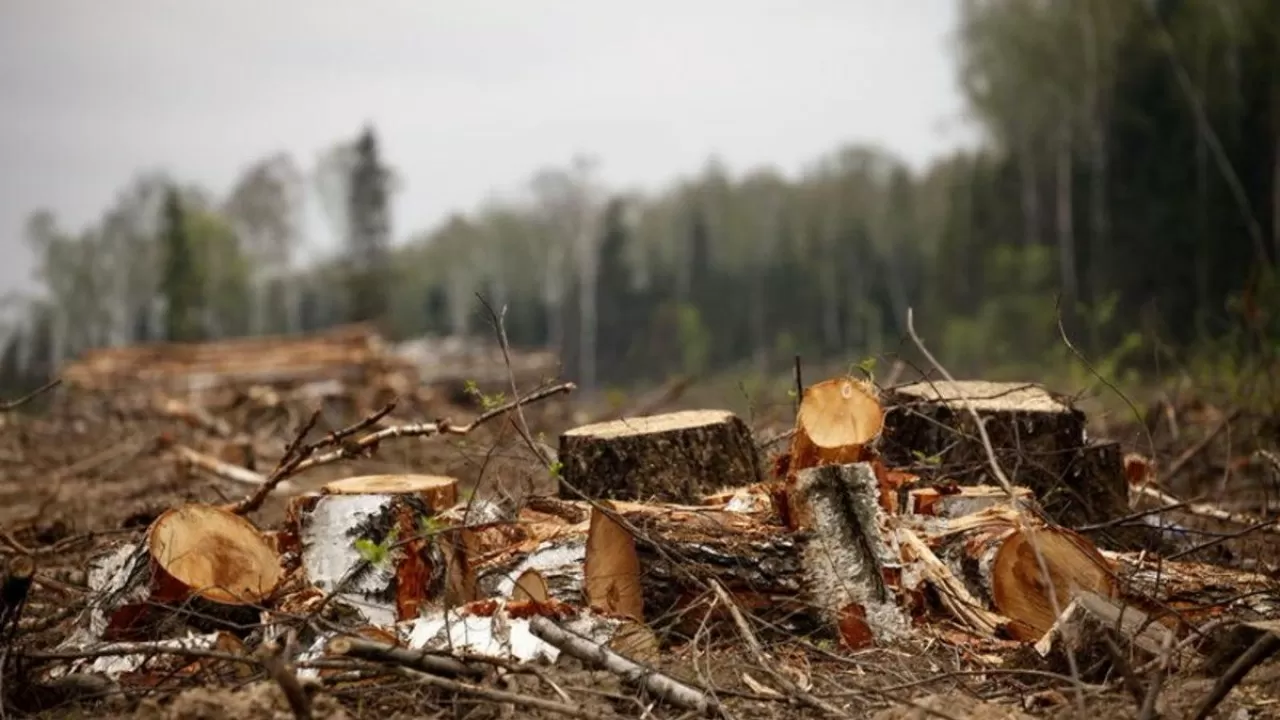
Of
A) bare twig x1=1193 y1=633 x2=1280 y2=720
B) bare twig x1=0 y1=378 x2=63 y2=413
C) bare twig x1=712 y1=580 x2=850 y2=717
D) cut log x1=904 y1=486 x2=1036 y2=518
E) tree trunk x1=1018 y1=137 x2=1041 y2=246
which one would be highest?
tree trunk x1=1018 y1=137 x2=1041 y2=246

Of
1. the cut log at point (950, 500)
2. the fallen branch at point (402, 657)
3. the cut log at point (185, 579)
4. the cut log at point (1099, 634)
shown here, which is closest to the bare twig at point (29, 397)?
the cut log at point (185, 579)

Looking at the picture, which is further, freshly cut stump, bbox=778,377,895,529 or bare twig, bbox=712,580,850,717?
freshly cut stump, bbox=778,377,895,529

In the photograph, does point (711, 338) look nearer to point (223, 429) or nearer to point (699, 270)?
point (699, 270)

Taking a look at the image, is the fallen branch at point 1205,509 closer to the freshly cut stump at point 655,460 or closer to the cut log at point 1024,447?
the cut log at point 1024,447

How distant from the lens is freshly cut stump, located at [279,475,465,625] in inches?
150

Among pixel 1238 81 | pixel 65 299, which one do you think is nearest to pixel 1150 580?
pixel 1238 81

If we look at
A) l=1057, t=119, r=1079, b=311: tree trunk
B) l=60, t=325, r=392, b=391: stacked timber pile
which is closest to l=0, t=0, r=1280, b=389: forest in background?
l=1057, t=119, r=1079, b=311: tree trunk

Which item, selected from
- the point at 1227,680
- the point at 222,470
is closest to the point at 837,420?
the point at 1227,680

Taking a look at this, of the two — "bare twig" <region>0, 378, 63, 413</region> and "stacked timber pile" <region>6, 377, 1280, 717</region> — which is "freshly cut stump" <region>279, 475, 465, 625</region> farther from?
"bare twig" <region>0, 378, 63, 413</region>

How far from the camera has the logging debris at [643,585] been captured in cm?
328

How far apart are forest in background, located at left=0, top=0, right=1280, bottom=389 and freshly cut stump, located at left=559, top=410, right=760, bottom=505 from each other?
4266 millimetres

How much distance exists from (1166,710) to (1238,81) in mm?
21244

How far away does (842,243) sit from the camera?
35406 millimetres

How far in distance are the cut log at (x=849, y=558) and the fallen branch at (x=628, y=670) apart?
2.69 feet
